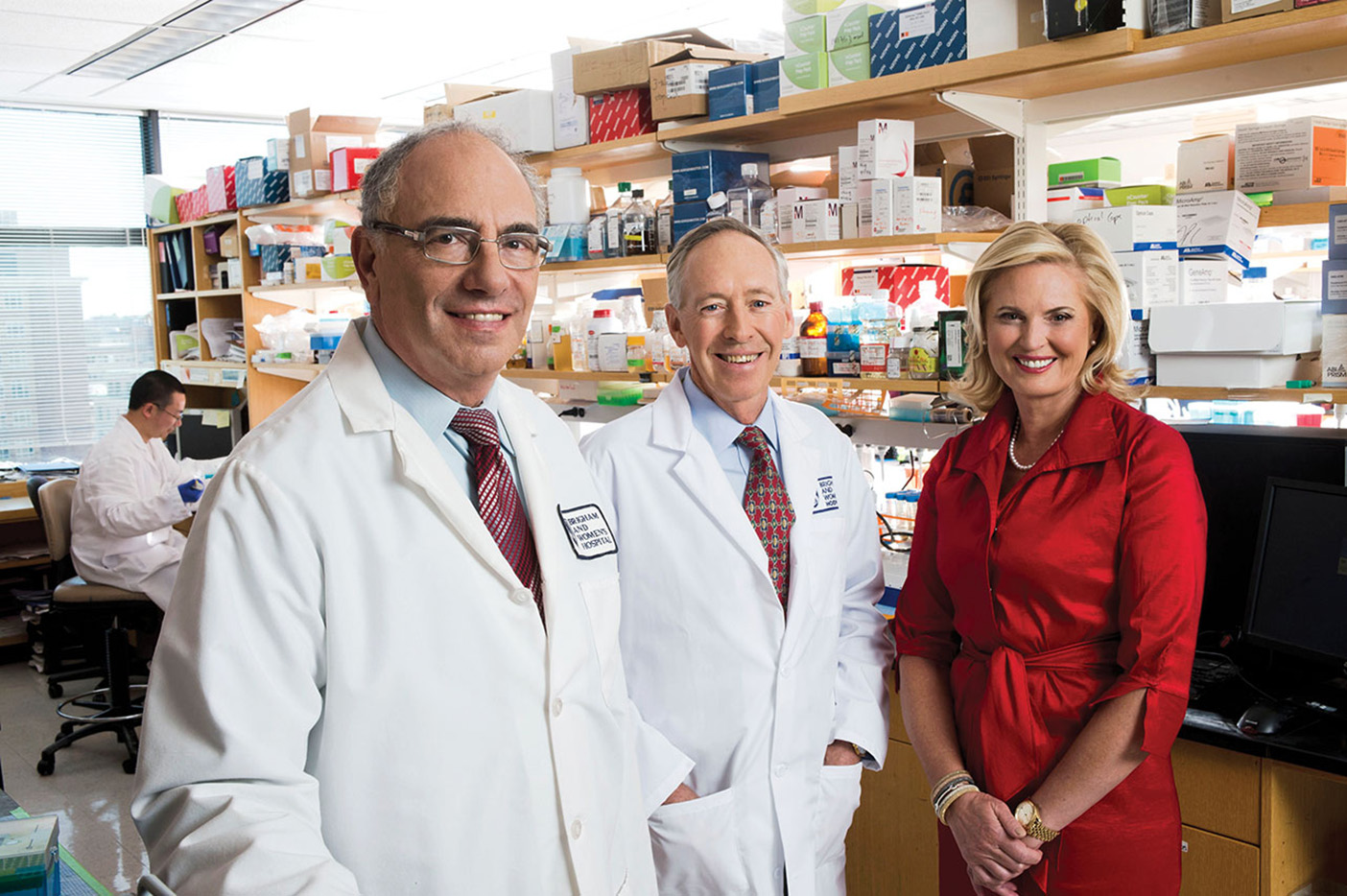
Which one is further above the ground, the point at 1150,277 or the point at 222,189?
the point at 222,189

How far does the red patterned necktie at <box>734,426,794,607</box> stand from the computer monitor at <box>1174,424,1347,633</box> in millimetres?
1061

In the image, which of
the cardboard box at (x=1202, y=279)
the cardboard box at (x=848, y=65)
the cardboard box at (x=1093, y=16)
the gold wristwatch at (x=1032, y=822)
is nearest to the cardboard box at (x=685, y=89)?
the cardboard box at (x=848, y=65)

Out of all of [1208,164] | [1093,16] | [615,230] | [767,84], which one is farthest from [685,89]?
[1208,164]

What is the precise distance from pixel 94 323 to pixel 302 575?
27.3 feet

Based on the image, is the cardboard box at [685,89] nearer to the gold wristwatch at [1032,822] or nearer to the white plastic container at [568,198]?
the white plastic container at [568,198]

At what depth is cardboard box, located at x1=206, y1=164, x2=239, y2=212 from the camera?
637cm

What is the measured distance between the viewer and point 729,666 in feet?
6.13

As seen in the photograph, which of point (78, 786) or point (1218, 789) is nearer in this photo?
point (1218, 789)

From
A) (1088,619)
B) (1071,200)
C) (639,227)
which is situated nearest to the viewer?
(1088,619)

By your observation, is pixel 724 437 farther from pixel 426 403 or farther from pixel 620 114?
pixel 620 114

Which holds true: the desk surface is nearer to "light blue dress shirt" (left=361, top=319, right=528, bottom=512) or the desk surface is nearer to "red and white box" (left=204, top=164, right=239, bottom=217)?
"light blue dress shirt" (left=361, top=319, right=528, bottom=512)

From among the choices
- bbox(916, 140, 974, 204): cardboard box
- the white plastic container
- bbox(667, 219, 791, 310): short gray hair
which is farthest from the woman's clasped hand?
the white plastic container

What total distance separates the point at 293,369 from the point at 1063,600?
4992 millimetres

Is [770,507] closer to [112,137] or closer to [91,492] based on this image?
[91,492]
